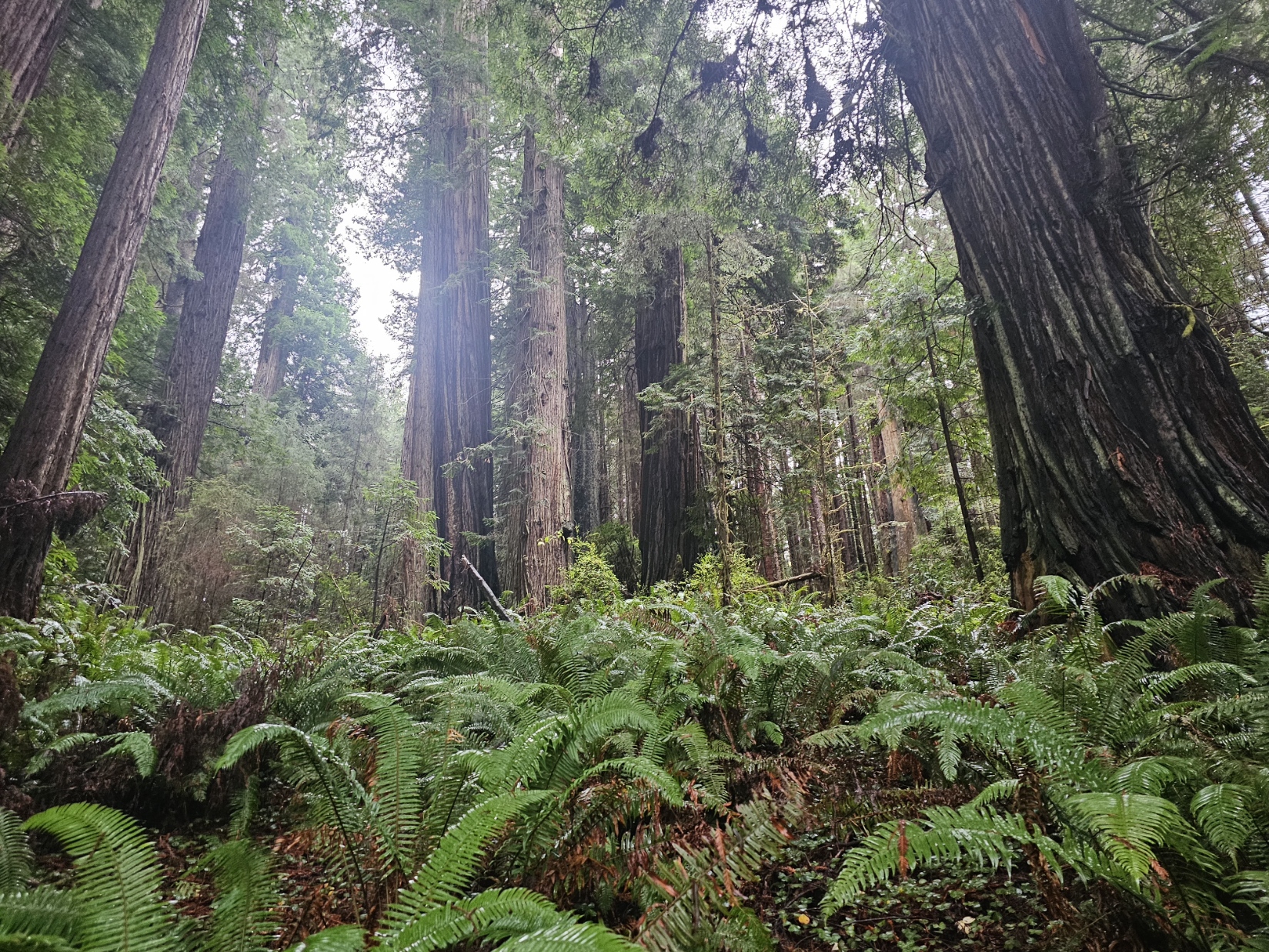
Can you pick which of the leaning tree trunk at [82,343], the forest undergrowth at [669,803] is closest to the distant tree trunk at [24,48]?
the leaning tree trunk at [82,343]

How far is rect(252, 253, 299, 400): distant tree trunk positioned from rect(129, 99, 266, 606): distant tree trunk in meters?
8.73

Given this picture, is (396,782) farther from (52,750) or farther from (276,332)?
(276,332)

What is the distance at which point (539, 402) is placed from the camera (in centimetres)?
905

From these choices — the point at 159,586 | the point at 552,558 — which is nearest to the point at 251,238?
the point at 159,586

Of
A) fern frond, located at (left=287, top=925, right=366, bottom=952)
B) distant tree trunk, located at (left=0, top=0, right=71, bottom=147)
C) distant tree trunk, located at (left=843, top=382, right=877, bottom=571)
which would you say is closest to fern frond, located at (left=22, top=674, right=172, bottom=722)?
fern frond, located at (left=287, top=925, right=366, bottom=952)

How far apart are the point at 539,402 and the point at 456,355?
1461 millimetres

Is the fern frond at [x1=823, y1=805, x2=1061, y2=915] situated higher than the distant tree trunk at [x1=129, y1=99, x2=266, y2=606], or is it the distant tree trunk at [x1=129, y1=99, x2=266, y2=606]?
the distant tree trunk at [x1=129, y1=99, x2=266, y2=606]

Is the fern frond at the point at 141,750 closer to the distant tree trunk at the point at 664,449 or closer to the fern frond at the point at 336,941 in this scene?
the fern frond at the point at 336,941

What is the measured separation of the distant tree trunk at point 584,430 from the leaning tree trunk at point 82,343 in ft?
31.6

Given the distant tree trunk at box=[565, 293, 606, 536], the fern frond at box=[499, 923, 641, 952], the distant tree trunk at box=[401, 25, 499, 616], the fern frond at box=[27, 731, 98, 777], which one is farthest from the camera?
the distant tree trunk at box=[565, 293, 606, 536]

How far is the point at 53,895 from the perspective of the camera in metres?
1.07

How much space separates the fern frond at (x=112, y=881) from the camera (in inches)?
39.5

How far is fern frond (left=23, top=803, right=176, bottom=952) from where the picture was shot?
1.00 meters

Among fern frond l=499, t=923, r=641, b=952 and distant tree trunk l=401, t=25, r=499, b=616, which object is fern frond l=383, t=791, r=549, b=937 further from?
distant tree trunk l=401, t=25, r=499, b=616
